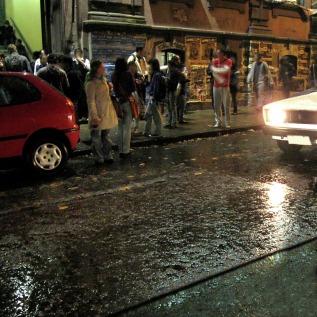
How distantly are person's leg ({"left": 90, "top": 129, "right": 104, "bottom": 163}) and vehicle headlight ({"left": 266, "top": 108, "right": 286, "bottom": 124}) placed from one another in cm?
308

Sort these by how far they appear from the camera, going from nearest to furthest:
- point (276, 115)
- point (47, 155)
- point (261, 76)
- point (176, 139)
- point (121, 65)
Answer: point (47, 155), point (276, 115), point (121, 65), point (176, 139), point (261, 76)

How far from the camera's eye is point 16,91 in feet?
22.6

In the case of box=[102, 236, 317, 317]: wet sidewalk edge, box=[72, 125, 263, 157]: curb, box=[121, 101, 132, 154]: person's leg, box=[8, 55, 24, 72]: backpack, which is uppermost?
box=[8, 55, 24, 72]: backpack

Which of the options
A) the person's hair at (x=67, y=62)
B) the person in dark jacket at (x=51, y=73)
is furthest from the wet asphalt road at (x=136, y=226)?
the person's hair at (x=67, y=62)

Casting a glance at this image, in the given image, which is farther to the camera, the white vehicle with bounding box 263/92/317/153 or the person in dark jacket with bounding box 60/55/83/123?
the person in dark jacket with bounding box 60/55/83/123

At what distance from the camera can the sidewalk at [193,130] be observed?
996 centimetres

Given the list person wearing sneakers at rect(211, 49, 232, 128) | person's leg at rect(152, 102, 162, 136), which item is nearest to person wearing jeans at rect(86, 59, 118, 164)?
person's leg at rect(152, 102, 162, 136)

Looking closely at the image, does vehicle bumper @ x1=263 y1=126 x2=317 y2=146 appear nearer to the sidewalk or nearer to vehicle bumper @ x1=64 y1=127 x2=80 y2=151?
the sidewalk

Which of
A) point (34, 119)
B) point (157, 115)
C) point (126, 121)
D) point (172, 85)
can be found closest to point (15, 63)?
point (157, 115)

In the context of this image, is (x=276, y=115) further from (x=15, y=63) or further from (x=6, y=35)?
(x=6, y=35)

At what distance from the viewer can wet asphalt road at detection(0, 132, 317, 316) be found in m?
3.43

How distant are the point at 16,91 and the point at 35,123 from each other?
580 mm

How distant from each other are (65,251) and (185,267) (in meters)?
1.15

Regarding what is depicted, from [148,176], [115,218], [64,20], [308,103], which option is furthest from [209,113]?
[115,218]
